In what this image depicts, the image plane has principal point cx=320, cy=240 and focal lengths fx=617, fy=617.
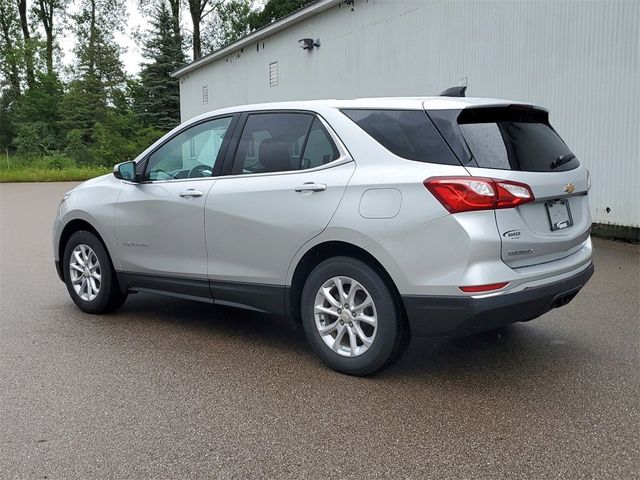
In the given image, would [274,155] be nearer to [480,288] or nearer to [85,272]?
[480,288]

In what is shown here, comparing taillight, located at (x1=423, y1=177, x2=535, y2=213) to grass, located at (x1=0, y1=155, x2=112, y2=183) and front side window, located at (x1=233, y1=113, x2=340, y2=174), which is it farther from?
grass, located at (x1=0, y1=155, x2=112, y2=183)

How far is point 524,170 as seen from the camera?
3.61 m

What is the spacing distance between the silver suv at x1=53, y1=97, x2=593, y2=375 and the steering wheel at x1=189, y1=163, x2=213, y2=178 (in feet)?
0.04

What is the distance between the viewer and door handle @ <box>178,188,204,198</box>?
15.1 feet

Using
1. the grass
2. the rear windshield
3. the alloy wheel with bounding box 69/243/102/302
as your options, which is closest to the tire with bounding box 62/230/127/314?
the alloy wheel with bounding box 69/243/102/302

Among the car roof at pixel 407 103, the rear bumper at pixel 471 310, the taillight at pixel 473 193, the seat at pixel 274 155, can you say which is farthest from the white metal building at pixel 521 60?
the seat at pixel 274 155

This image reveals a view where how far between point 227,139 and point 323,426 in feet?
7.74

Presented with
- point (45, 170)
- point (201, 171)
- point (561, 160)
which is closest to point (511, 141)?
point (561, 160)

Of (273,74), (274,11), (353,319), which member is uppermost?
(274,11)

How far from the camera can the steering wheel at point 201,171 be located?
15.4 feet

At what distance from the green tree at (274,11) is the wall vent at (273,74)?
1961 centimetres

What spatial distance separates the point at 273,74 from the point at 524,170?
54.0 feet

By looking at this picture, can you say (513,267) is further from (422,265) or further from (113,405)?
(113,405)

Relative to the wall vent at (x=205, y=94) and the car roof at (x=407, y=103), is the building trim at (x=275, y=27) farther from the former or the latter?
the car roof at (x=407, y=103)
